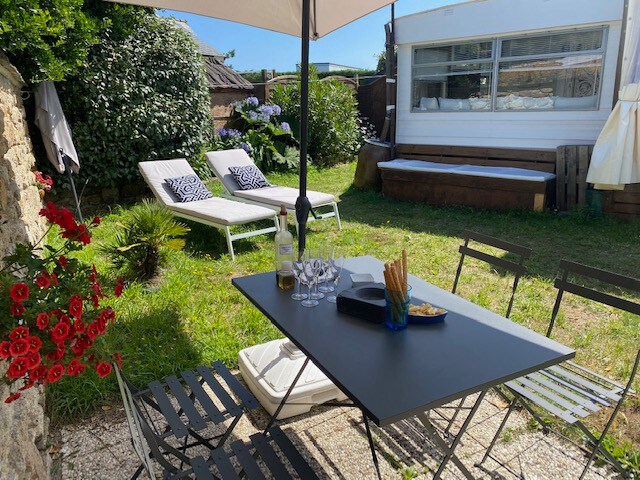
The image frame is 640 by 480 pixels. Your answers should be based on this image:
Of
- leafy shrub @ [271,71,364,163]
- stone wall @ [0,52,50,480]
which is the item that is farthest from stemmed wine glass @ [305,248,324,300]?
leafy shrub @ [271,71,364,163]

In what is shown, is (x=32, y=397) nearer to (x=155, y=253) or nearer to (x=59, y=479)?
(x=59, y=479)

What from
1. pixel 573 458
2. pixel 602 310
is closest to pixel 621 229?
pixel 602 310

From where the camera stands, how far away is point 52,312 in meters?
1.38

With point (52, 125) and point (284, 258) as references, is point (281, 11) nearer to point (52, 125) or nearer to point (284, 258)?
point (284, 258)

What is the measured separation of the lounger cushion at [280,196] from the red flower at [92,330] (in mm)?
4302

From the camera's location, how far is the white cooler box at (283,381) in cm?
253

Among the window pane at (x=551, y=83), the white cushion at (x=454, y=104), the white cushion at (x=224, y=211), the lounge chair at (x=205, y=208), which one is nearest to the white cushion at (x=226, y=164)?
the lounge chair at (x=205, y=208)

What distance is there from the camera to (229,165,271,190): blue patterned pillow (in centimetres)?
661

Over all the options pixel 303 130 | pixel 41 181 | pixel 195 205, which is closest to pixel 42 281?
pixel 303 130

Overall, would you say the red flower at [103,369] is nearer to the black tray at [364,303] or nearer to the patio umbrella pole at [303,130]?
the black tray at [364,303]

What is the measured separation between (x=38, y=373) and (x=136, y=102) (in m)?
6.18

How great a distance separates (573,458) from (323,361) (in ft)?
5.13

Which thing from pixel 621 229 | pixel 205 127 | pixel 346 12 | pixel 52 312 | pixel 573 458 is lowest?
pixel 573 458

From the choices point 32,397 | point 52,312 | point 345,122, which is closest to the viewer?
point 52,312
